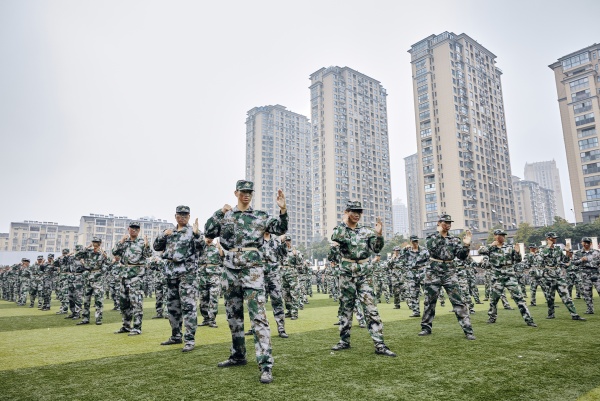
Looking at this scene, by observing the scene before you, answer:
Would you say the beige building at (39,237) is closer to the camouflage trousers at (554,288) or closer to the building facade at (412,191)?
the building facade at (412,191)

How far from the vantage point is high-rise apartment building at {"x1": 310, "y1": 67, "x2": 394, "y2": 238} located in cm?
9969

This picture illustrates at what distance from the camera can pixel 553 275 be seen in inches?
447

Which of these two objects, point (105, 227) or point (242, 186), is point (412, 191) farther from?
point (242, 186)

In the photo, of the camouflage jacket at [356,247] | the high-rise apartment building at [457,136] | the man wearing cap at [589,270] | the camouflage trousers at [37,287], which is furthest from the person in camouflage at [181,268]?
the high-rise apartment building at [457,136]

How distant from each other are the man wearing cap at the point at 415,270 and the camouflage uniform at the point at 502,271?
2371 millimetres

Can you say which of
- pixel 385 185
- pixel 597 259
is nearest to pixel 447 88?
pixel 385 185

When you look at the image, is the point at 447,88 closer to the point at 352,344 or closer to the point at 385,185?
the point at 385,185

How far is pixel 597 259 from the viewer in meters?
12.1

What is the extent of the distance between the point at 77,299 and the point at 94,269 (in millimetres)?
2215

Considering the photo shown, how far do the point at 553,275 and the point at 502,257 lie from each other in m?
2.69

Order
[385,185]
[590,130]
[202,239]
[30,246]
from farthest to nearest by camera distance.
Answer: [30,246] → [385,185] → [590,130] → [202,239]

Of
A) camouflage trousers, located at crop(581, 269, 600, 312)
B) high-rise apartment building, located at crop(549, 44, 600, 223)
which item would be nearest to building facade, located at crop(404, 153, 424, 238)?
high-rise apartment building, located at crop(549, 44, 600, 223)

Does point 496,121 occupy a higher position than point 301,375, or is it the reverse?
point 496,121

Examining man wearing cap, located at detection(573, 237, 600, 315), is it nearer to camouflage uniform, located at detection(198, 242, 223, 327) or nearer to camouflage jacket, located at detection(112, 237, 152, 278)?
camouflage uniform, located at detection(198, 242, 223, 327)
